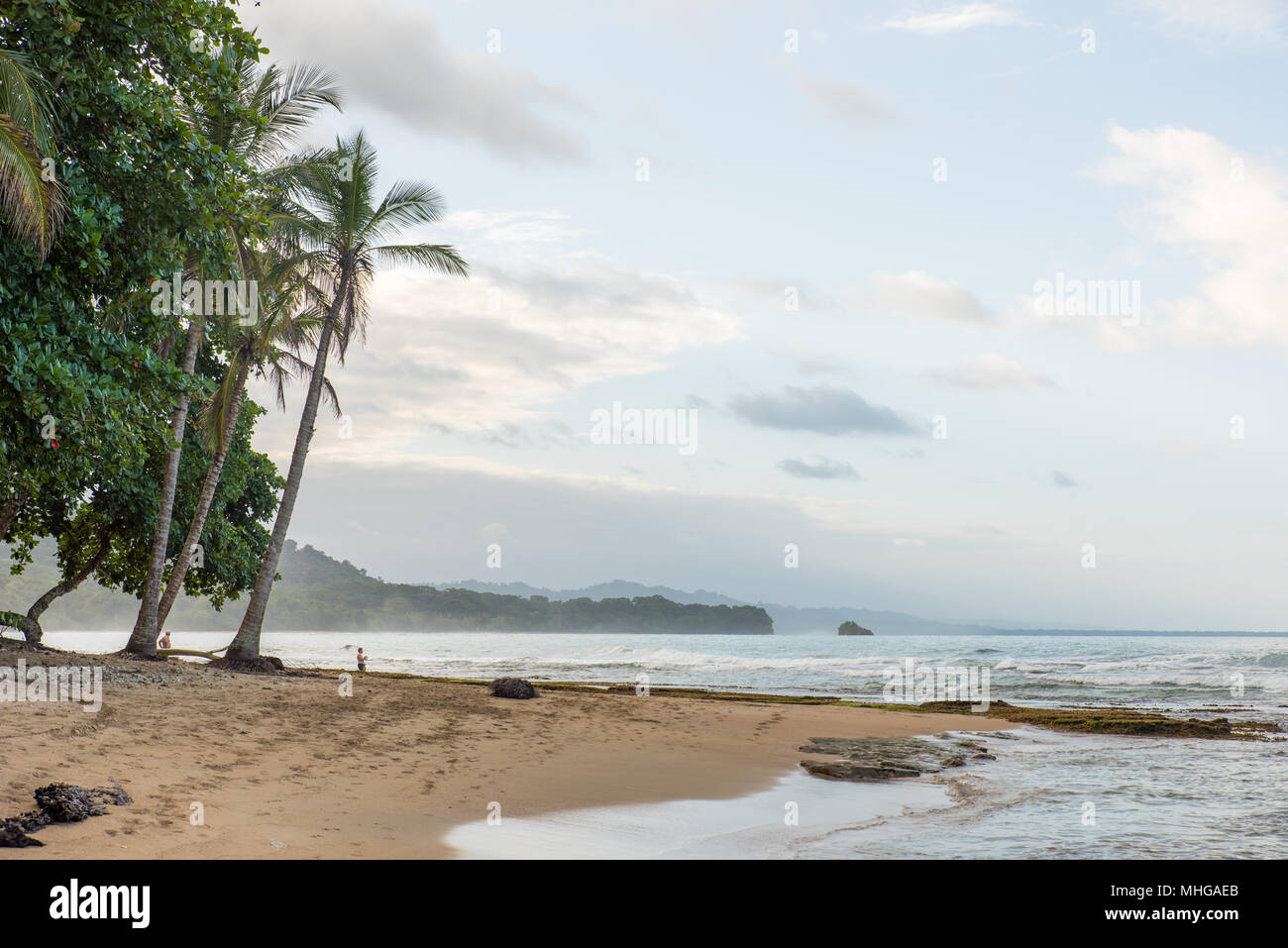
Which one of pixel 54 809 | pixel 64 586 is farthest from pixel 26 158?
pixel 64 586

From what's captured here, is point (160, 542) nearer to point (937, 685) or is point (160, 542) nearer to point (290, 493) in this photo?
point (290, 493)

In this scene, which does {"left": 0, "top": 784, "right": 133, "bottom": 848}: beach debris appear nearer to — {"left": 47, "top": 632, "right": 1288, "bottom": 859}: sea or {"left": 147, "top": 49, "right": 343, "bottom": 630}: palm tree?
{"left": 47, "top": 632, "right": 1288, "bottom": 859}: sea

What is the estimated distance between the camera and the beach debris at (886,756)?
1285cm

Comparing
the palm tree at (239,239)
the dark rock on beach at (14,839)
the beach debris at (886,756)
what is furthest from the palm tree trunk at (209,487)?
the dark rock on beach at (14,839)

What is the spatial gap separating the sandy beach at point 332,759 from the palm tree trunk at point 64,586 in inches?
164

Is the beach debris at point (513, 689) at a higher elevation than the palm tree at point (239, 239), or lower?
lower

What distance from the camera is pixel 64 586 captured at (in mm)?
22297

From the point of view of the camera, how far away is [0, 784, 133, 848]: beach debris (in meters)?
5.94

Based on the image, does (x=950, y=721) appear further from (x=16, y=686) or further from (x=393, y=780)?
(x=16, y=686)

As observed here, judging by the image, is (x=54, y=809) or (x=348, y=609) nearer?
(x=54, y=809)

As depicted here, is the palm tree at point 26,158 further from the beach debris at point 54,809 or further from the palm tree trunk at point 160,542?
the palm tree trunk at point 160,542

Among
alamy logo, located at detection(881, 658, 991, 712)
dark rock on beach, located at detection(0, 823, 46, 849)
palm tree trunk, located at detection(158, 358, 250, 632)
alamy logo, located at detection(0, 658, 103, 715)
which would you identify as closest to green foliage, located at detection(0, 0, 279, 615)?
alamy logo, located at detection(0, 658, 103, 715)

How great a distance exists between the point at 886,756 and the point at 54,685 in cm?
1261

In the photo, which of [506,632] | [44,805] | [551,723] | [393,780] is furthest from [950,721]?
[506,632]
